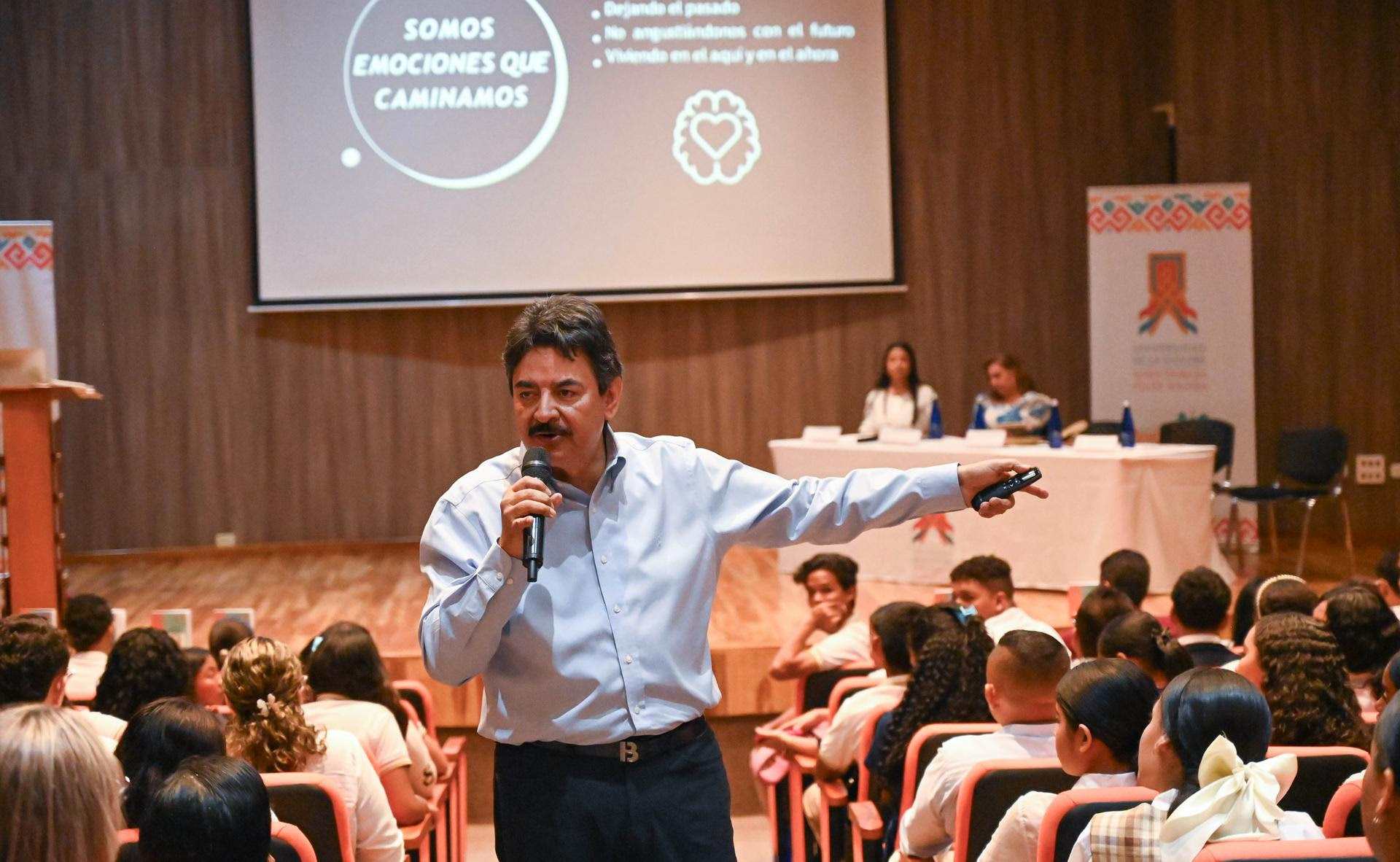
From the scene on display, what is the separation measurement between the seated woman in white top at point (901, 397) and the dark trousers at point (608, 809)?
6.21m

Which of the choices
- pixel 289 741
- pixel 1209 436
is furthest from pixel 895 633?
pixel 1209 436

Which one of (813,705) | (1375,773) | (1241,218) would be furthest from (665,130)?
(1375,773)

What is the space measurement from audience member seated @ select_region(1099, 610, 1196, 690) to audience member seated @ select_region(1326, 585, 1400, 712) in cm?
36

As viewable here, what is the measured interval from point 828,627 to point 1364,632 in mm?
1657

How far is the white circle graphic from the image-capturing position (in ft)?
28.8

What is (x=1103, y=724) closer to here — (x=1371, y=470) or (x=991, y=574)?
(x=991, y=574)

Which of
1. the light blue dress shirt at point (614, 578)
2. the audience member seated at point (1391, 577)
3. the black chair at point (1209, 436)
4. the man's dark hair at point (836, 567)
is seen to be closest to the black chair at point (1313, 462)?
the black chair at point (1209, 436)

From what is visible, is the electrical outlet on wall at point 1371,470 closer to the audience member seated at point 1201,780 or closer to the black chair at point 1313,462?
the black chair at point 1313,462

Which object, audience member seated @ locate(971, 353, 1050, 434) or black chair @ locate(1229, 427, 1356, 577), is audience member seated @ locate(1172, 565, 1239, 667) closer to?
audience member seated @ locate(971, 353, 1050, 434)

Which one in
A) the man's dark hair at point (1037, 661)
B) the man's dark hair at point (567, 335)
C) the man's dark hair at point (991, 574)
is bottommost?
the man's dark hair at point (991, 574)

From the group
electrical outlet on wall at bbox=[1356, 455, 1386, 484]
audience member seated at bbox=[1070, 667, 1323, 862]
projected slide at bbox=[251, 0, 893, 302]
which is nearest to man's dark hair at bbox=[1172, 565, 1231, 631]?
audience member seated at bbox=[1070, 667, 1323, 862]

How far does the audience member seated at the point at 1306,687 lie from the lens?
2785 millimetres

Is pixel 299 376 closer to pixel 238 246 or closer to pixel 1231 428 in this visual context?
pixel 238 246

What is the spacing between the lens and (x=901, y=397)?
8.10 m
